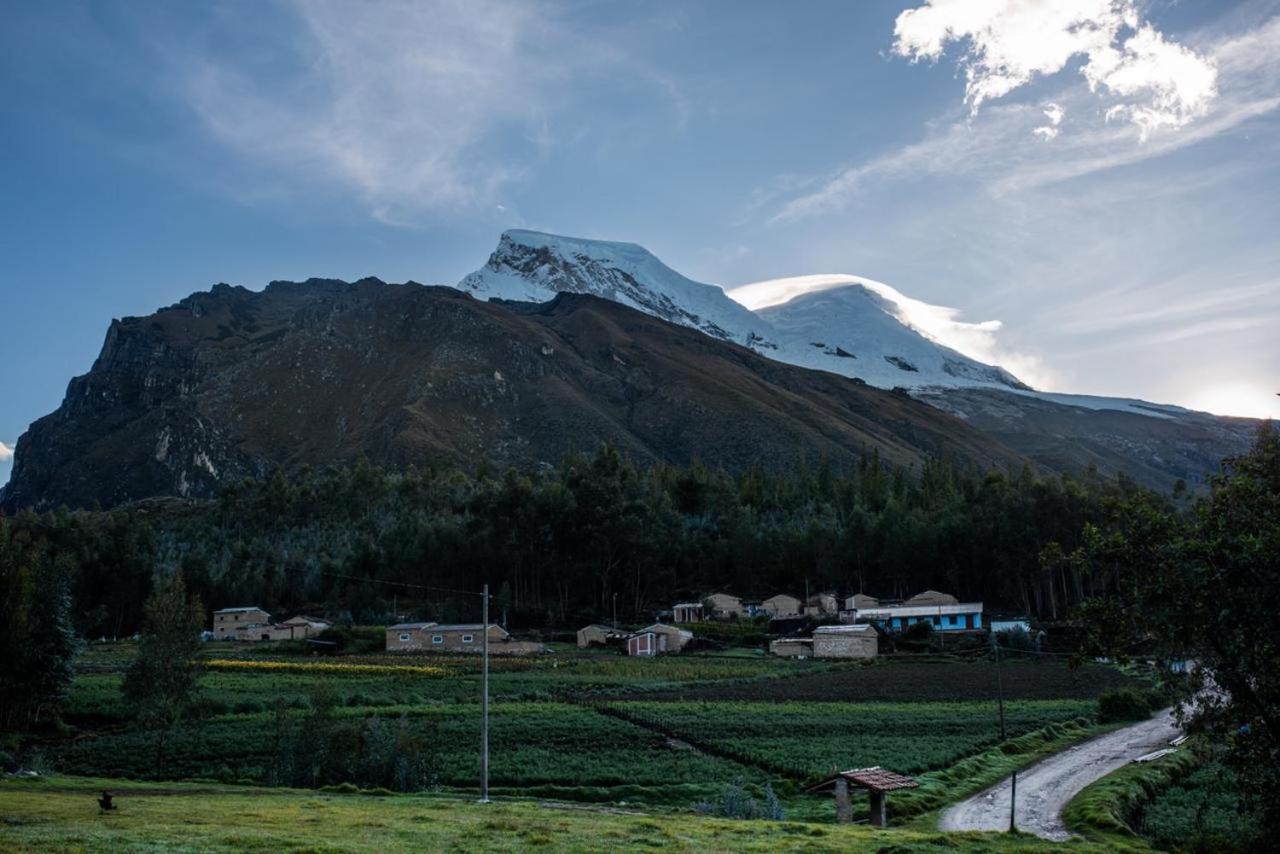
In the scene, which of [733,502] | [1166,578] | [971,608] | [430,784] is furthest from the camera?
[733,502]

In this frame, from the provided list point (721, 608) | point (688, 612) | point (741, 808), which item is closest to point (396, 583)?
point (688, 612)

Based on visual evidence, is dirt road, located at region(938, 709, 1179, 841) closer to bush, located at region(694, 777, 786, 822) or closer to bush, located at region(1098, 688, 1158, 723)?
bush, located at region(1098, 688, 1158, 723)

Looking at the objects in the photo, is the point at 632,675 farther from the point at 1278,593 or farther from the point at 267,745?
the point at 1278,593

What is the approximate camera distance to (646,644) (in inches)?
3243

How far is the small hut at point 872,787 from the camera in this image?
25825mm

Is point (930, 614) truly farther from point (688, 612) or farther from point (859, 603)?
point (688, 612)

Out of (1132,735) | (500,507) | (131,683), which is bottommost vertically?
(1132,735)

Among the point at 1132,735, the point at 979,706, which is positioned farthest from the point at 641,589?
the point at 1132,735

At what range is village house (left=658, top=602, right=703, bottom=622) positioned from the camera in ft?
325

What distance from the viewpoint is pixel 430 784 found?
105 feet

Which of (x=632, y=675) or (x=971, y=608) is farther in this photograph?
(x=971, y=608)

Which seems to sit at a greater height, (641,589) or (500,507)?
(500,507)

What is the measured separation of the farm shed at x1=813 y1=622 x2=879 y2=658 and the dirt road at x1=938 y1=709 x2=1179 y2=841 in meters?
34.7

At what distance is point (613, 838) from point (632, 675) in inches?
1874
